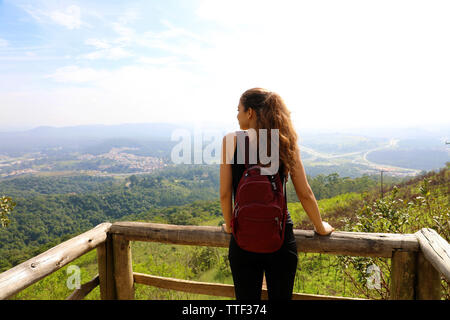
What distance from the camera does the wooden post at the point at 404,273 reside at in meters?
1.55

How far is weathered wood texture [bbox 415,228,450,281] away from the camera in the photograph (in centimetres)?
119

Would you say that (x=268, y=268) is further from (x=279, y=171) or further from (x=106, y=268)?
(x=106, y=268)

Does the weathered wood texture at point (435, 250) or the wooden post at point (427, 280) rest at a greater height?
the weathered wood texture at point (435, 250)

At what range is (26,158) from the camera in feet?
327

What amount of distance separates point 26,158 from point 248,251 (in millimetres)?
122931

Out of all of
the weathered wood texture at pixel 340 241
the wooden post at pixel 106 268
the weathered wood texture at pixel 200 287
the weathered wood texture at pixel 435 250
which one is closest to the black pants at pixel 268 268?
the weathered wood texture at pixel 340 241

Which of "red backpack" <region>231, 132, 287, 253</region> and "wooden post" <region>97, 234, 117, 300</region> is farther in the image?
"wooden post" <region>97, 234, 117, 300</region>

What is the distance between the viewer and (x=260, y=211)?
1209mm

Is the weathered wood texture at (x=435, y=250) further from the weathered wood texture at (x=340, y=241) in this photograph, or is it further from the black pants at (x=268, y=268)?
the black pants at (x=268, y=268)

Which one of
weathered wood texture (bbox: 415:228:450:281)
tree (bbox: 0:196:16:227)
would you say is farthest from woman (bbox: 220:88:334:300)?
tree (bbox: 0:196:16:227)

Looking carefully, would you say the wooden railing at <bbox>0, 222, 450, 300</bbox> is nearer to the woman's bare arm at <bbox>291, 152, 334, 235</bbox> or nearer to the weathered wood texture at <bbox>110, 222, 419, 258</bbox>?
the weathered wood texture at <bbox>110, 222, 419, 258</bbox>

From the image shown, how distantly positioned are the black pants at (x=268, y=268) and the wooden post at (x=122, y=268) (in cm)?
97

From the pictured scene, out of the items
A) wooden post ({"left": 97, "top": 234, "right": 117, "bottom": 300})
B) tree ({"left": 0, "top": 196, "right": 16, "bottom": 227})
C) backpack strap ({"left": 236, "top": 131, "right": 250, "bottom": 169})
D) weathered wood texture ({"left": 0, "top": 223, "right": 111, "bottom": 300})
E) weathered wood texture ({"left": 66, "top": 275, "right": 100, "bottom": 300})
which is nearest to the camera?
weathered wood texture ({"left": 0, "top": 223, "right": 111, "bottom": 300})

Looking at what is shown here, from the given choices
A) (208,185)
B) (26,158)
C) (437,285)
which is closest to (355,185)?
(437,285)
